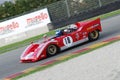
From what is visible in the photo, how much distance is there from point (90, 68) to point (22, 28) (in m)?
14.4

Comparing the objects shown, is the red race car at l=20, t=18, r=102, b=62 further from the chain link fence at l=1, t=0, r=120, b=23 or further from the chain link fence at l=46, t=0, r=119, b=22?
the chain link fence at l=46, t=0, r=119, b=22

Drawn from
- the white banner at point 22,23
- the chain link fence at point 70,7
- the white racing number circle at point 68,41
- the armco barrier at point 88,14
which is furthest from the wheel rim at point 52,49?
the chain link fence at point 70,7

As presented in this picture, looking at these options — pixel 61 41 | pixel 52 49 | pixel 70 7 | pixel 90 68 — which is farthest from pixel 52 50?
pixel 70 7

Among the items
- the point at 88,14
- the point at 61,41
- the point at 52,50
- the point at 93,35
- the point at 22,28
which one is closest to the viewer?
the point at 52,50

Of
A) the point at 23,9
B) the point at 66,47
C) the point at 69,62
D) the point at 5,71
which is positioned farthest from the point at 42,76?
the point at 23,9

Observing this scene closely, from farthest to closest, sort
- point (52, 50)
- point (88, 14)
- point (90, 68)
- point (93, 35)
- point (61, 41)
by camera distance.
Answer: point (88, 14), point (93, 35), point (61, 41), point (52, 50), point (90, 68)

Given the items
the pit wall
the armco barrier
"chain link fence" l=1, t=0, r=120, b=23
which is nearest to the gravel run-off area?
the pit wall

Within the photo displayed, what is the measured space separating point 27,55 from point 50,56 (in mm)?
767

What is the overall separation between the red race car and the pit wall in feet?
31.4

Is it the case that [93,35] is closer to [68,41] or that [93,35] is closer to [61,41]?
[68,41]

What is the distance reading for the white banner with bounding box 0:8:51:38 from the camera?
22938 millimetres

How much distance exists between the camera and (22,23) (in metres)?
23.2

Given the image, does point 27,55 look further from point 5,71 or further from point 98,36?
point 98,36

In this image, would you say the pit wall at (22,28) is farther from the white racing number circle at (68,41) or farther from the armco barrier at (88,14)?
the white racing number circle at (68,41)
